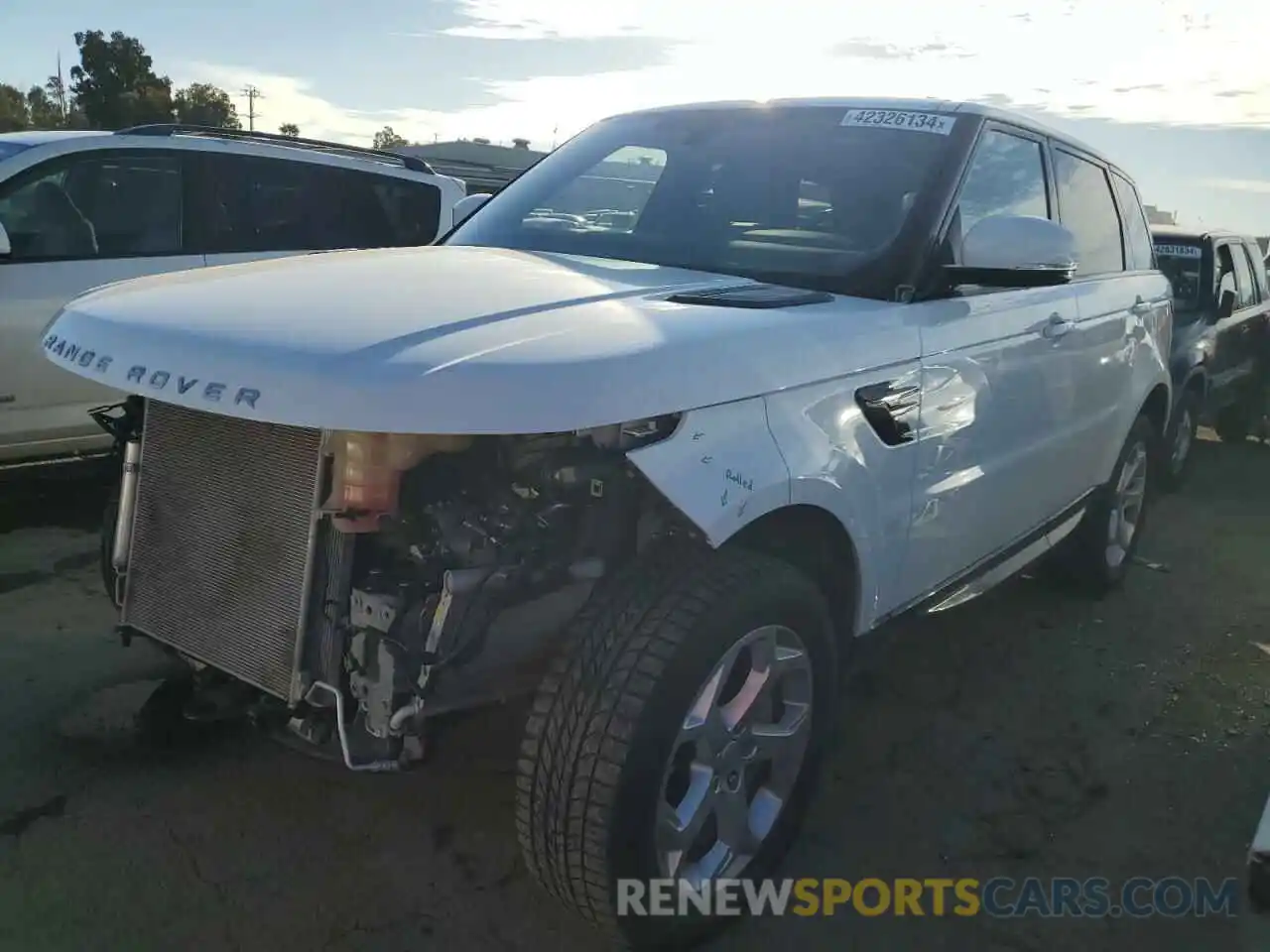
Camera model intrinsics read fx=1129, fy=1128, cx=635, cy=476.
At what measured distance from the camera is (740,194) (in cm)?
347

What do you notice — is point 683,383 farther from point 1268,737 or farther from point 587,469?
point 1268,737

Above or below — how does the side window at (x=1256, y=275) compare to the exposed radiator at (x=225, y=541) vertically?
above

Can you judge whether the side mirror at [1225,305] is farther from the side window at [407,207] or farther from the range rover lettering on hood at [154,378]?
the range rover lettering on hood at [154,378]

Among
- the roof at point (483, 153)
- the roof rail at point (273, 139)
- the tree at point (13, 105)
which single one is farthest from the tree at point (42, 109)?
Answer: the roof rail at point (273, 139)

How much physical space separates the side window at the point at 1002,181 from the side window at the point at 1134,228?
3.94 feet

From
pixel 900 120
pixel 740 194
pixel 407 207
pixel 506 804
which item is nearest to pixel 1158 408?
pixel 900 120

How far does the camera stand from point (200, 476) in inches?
103

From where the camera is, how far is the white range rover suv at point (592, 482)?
224cm

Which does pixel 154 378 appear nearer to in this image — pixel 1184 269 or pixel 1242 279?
pixel 1184 269

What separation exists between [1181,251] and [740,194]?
6.31 metres

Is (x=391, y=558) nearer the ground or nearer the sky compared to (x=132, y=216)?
nearer the ground

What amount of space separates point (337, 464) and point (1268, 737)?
3.38 m

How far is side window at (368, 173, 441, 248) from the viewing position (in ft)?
23.4

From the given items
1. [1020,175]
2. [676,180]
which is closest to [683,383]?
[676,180]
